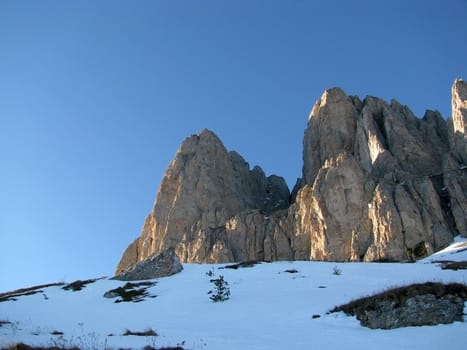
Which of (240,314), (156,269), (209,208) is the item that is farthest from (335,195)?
(240,314)

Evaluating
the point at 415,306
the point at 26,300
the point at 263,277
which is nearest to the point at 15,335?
the point at 415,306

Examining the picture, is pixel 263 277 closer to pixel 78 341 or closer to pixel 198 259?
pixel 78 341

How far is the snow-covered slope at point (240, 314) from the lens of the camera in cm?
1530

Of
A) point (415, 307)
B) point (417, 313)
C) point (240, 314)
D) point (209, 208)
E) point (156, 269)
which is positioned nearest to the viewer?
point (417, 313)

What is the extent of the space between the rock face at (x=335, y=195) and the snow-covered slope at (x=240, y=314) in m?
30.2

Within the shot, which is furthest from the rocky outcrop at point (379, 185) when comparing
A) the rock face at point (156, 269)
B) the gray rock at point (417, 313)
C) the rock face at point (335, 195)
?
the gray rock at point (417, 313)

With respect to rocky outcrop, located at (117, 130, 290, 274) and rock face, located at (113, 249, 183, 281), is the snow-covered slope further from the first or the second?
rocky outcrop, located at (117, 130, 290, 274)

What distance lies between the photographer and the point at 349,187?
8225 centimetres

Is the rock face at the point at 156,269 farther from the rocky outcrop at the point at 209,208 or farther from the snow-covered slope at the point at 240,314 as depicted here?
the rocky outcrop at the point at 209,208

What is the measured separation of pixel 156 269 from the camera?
4422 cm

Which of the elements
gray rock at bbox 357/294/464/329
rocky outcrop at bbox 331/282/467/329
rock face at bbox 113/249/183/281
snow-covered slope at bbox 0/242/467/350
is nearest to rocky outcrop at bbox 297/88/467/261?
snow-covered slope at bbox 0/242/467/350

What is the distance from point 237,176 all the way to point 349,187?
39.7 m

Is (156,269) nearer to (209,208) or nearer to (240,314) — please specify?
(240,314)

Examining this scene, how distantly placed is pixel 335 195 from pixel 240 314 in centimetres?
6233
